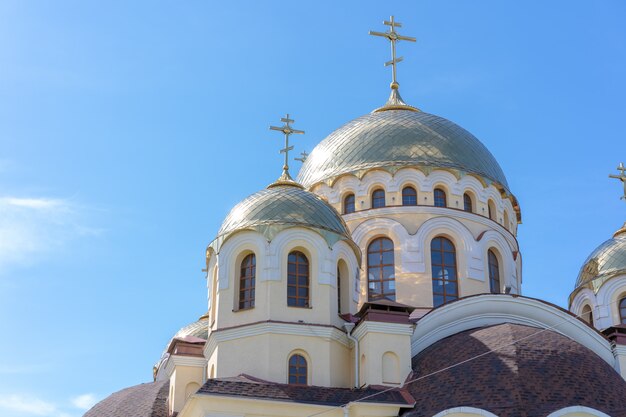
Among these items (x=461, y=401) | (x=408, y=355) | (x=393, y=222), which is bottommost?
(x=461, y=401)

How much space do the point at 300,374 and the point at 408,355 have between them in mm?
2109

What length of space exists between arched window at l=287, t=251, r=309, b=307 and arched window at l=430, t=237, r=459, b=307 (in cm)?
391

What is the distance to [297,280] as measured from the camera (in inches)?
818

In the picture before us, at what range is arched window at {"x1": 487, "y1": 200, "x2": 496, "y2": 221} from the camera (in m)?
25.5

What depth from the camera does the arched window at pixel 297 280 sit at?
810 inches

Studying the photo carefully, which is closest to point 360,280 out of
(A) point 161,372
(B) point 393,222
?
(B) point 393,222

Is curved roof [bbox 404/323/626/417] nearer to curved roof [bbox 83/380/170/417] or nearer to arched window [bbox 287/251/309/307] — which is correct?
arched window [bbox 287/251/309/307]

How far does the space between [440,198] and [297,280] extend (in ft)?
18.4

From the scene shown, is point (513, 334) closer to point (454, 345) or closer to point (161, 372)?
point (454, 345)

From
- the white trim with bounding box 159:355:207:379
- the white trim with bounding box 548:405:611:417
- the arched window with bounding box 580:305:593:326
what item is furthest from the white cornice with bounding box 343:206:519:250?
the white trim with bounding box 548:405:611:417

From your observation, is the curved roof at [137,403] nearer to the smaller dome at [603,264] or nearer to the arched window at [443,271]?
the arched window at [443,271]

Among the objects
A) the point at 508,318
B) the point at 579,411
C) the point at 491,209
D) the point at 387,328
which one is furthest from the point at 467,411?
the point at 491,209

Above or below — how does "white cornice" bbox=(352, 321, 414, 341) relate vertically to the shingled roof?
above

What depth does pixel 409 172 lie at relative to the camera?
82.1 feet
